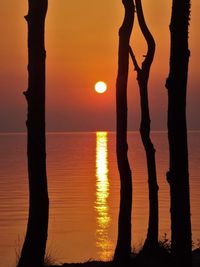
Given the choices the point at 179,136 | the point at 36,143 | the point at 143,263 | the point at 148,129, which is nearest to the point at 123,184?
the point at 143,263

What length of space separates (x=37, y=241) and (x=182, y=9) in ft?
15.5

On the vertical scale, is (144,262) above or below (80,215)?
above

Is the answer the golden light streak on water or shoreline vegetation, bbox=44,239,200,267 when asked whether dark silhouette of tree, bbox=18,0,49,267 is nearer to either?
shoreline vegetation, bbox=44,239,200,267

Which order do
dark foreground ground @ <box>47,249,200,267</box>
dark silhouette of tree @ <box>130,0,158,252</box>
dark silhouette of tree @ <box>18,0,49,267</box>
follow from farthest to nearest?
1. dark silhouette of tree @ <box>130,0,158,252</box>
2. dark foreground ground @ <box>47,249,200,267</box>
3. dark silhouette of tree @ <box>18,0,49,267</box>

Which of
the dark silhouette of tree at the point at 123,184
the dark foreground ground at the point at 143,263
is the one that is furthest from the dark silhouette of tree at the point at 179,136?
the dark silhouette of tree at the point at 123,184

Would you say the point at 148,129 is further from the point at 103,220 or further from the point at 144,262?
the point at 103,220

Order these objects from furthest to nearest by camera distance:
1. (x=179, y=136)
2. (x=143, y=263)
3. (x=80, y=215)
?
(x=80, y=215) < (x=143, y=263) < (x=179, y=136)

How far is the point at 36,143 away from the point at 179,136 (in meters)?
2.89

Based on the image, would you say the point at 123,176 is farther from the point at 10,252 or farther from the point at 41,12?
the point at 10,252

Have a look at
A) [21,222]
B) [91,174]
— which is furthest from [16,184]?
[21,222]

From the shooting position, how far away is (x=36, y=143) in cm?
1198

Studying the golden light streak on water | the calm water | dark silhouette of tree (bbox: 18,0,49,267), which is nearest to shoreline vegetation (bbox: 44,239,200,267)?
dark silhouette of tree (bbox: 18,0,49,267)

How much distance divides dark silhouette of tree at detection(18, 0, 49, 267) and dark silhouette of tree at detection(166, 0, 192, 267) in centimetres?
265

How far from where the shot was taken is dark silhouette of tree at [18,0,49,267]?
12.0 metres
